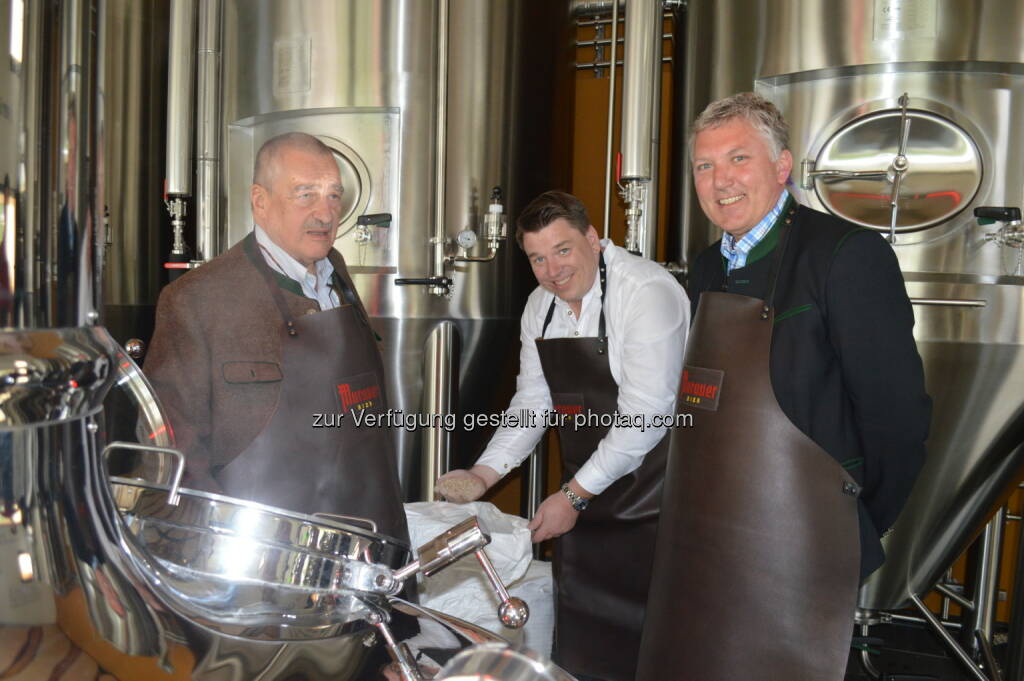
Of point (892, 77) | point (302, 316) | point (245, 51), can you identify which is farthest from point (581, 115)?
point (302, 316)

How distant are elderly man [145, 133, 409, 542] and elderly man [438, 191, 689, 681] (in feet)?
1.68

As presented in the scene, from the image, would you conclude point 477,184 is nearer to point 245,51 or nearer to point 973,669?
point 245,51

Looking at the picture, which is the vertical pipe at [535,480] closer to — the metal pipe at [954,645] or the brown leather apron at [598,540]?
the brown leather apron at [598,540]

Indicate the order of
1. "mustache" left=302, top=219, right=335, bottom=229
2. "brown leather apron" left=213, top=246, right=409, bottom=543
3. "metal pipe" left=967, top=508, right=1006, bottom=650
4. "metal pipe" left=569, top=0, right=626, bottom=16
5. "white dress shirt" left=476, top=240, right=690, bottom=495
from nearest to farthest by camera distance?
"brown leather apron" left=213, top=246, right=409, bottom=543
"mustache" left=302, top=219, right=335, bottom=229
"white dress shirt" left=476, top=240, right=690, bottom=495
"metal pipe" left=967, top=508, right=1006, bottom=650
"metal pipe" left=569, top=0, right=626, bottom=16

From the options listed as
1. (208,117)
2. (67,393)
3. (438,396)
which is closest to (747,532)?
A: (67,393)

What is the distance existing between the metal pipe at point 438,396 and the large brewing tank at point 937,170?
118cm

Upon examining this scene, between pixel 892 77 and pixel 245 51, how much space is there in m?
2.00

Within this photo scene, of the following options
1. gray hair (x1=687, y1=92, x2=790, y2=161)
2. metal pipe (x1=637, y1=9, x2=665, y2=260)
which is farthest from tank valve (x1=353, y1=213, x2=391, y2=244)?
gray hair (x1=687, y1=92, x2=790, y2=161)

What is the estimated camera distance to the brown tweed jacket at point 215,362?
1399mm

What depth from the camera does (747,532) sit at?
57.4 inches

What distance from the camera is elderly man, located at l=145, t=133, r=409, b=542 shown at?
142 cm

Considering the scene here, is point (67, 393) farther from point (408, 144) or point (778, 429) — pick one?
point (408, 144)

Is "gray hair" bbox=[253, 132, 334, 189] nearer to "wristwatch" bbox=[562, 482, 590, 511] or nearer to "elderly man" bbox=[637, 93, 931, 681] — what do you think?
"elderly man" bbox=[637, 93, 931, 681]

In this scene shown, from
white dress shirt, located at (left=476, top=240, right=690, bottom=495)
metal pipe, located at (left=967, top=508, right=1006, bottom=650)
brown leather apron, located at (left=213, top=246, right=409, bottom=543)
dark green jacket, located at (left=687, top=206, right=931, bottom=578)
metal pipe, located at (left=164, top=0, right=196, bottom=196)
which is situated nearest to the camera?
dark green jacket, located at (left=687, top=206, right=931, bottom=578)
